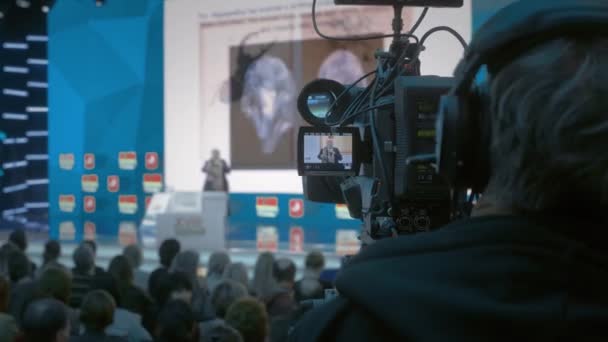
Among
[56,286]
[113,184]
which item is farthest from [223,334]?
[113,184]

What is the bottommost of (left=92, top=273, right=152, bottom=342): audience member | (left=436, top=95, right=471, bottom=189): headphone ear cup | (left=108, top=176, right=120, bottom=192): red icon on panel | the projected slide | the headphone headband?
(left=92, top=273, right=152, bottom=342): audience member

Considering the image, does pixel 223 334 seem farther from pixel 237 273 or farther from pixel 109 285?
pixel 237 273

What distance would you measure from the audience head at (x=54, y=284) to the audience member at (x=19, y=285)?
0.07 m

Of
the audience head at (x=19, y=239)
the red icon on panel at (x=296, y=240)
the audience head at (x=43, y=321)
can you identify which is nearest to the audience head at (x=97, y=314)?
the audience head at (x=43, y=321)

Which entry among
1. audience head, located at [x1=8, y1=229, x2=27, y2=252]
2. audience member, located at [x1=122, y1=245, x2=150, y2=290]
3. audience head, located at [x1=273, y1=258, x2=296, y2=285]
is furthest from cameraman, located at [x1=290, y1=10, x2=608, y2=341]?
audience head, located at [x1=8, y1=229, x2=27, y2=252]

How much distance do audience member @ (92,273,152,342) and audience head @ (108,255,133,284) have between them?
4.0 inches

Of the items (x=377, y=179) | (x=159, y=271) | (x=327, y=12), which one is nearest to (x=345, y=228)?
(x=327, y=12)

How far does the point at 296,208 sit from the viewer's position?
27.5 feet

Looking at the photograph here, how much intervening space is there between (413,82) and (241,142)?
7.51 m

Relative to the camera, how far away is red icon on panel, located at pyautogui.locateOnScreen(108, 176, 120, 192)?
9.41m

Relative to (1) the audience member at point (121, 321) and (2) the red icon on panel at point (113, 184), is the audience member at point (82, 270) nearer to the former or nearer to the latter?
(1) the audience member at point (121, 321)

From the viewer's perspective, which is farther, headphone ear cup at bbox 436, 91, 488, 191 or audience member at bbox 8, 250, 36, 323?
audience member at bbox 8, 250, 36, 323

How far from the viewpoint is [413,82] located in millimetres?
1269

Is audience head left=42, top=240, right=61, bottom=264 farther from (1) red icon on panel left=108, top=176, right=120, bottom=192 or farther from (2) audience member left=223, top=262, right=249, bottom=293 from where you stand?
(1) red icon on panel left=108, top=176, right=120, bottom=192
